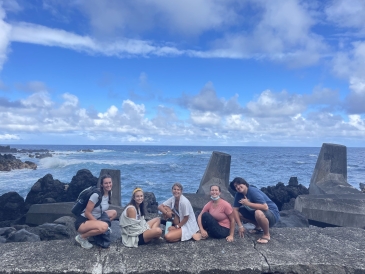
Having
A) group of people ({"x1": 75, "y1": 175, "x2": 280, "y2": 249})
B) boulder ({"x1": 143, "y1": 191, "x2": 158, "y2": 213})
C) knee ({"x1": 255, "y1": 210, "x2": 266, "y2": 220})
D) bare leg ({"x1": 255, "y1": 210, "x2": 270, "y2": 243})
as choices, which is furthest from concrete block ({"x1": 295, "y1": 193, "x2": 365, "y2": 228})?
boulder ({"x1": 143, "y1": 191, "x2": 158, "y2": 213})

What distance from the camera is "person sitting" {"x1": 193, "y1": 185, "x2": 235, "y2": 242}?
177 inches

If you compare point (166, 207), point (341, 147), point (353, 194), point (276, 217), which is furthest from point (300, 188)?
point (166, 207)

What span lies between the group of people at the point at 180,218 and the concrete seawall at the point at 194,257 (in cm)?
12

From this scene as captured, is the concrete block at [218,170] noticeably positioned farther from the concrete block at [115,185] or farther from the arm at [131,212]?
the arm at [131,212]

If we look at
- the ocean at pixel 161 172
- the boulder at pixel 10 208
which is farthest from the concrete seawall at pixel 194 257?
the ocean at pixel 161 172

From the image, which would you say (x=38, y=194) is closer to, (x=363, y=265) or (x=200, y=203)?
(x=200, y=203)

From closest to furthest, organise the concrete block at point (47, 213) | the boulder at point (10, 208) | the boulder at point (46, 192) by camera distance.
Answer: the concrete block at point (47, 213) → the boulder at point (10, 208) → the boulder at point (46, 192)

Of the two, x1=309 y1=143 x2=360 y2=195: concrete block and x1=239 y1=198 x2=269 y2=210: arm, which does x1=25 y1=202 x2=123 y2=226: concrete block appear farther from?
x1=309 y1=143 x2=360 y2=195: concrete block

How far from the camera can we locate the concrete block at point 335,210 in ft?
22.8

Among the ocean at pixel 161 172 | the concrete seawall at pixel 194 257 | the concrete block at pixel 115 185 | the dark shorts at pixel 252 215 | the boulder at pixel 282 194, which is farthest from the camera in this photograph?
the ocean at pixel 161 172

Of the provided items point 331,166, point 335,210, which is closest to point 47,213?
point 335,210

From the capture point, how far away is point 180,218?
4602 millimetres

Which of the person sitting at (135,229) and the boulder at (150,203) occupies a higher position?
the person sitting at (135,229)

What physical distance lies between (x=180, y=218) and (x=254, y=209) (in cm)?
103
